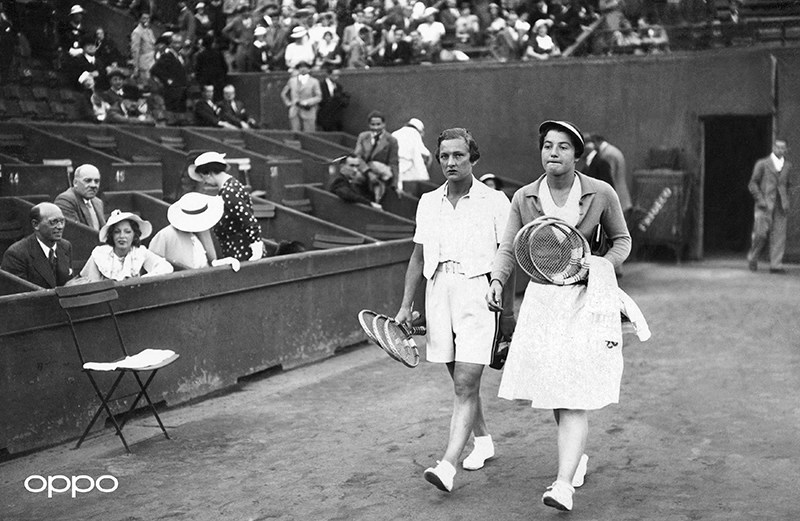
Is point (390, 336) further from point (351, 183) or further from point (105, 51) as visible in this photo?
point (105, 51)

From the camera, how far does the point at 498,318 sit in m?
6.83

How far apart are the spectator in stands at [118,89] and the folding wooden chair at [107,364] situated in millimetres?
10305

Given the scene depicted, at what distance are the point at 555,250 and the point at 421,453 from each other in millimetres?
2181

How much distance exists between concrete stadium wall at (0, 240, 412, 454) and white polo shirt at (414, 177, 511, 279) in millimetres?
2997

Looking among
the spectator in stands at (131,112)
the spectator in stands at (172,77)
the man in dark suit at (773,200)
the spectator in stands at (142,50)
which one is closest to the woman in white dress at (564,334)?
the spectator in stands at (131,112)

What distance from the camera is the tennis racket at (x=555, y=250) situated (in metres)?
6.20

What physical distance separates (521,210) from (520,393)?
1.03m

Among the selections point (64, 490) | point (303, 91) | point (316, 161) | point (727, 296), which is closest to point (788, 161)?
point (727, 296)

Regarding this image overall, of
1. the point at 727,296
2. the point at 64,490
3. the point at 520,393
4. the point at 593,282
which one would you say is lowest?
the point at 727,296

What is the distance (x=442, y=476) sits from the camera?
6582 millimetres

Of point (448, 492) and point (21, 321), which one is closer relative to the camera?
point (448, 492)

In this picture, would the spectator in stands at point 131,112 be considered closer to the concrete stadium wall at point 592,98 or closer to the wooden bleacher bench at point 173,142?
the wooden bleacher bench at point 173,142

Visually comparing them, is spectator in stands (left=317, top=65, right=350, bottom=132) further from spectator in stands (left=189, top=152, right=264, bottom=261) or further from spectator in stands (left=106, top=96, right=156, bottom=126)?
spectator in stands (left=189, top=152, right=264, bottom=261)

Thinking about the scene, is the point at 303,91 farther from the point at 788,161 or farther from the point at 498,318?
the point at 498,318
